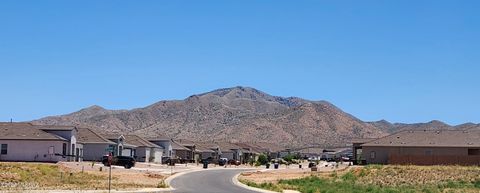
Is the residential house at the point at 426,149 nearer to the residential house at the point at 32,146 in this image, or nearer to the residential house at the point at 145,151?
the residential house at the point at 145,151

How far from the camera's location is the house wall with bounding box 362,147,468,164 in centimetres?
9019

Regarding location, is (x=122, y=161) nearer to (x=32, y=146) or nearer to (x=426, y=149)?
(x=32, y=146)

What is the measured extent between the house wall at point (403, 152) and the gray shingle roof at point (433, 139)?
0.48 m

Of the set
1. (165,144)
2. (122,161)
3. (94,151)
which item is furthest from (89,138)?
(165,144)

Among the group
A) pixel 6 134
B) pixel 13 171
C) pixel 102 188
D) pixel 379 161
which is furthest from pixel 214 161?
pixel 102 188

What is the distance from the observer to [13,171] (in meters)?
62.9

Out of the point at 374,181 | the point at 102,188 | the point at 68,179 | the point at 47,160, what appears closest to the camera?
the point at 102,188

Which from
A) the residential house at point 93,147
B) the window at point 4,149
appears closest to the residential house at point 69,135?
the window at point 4,149

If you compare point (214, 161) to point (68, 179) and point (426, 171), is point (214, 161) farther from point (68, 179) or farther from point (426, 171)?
point (68, 179)

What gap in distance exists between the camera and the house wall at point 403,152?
296 ft

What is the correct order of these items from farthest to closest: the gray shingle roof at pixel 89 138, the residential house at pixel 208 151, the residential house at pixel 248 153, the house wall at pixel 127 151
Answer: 1. the residential house at pixel 248 153
2. the residential house at pixel 208 151
3. the house wall at pixel 127 151
4. the gray shingle roof at pixel 89 138

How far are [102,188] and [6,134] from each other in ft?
124

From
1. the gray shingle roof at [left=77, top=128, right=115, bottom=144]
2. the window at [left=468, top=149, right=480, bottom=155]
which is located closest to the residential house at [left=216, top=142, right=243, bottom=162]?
the gray shingle roof at [left=77, top=128, right=115, bottom=144]

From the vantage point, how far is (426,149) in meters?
91.9
